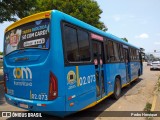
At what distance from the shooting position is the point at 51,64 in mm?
5031

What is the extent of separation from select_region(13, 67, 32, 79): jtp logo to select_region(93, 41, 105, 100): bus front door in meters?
2.37

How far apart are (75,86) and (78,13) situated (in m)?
19.7

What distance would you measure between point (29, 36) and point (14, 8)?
12600 mm

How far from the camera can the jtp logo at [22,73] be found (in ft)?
18.0

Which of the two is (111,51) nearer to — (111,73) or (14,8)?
(111,73)

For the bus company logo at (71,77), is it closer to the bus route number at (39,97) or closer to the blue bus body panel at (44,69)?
the blue bus body panel at (44,69)

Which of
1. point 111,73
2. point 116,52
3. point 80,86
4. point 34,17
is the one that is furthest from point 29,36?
point 116,52

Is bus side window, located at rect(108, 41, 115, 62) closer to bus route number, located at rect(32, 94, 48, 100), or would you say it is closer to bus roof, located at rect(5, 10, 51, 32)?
bus roof, located at rect(5, 10, 51, 32)

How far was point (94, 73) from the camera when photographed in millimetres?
6797

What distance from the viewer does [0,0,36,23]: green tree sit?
1633 cm

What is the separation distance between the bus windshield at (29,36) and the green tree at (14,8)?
10852 millimetres

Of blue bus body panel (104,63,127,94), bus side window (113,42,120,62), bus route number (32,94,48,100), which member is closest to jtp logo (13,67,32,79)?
bus route number (32,94,48,100)

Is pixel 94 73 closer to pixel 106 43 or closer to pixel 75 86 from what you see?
pixel 75 86


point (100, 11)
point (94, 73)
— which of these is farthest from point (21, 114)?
point (100, 11)
